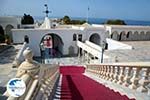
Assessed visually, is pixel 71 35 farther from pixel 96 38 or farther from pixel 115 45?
pixel 115 45

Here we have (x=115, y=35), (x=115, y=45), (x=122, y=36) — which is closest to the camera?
(x=115, y=45)

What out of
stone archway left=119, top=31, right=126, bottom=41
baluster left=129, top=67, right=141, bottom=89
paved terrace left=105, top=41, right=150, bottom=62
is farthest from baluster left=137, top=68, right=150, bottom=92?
stone archway left=119, top=31, right=126, bottom=41

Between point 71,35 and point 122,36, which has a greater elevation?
point 71,35

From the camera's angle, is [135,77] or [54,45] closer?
[135,77]

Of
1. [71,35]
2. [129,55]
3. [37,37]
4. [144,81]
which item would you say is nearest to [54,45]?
[71,35]

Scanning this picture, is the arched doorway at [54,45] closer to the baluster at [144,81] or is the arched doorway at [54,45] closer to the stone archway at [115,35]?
the stone archway at [115,35]

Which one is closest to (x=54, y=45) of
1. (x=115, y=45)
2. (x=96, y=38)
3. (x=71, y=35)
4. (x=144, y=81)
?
(x=71, y=35)

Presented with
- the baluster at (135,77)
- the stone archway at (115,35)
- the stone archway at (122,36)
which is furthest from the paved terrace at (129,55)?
the stone archway at (122,36)

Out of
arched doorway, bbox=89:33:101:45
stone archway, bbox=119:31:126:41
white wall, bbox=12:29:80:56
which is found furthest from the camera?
stone archway, bbox=119:31:126:41

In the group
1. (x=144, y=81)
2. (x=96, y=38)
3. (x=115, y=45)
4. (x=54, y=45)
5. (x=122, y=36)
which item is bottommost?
(x=54, y=45)

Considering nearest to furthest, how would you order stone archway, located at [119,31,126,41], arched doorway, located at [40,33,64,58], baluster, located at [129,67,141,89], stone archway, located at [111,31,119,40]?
1. baluster, located at [129,67,141,89]
2. arched doorway, located at [40,33,64,58]
3. stone archway, located at [111,31,119,40]
4. stone archway, located at [119,31,126,41]

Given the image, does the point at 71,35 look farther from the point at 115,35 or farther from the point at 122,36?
the point at 122,36

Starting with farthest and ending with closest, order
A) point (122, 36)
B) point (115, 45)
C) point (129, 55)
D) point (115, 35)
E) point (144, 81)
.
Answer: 1. point (122, 36)
2. point (115, 35)
3. point (115, 45)
4. point (129, 55)
5. point (144, 81)

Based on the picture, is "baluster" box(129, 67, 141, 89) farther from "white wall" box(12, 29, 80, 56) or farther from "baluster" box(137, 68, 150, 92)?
"white wall" box(12, 29, 80, 56)
